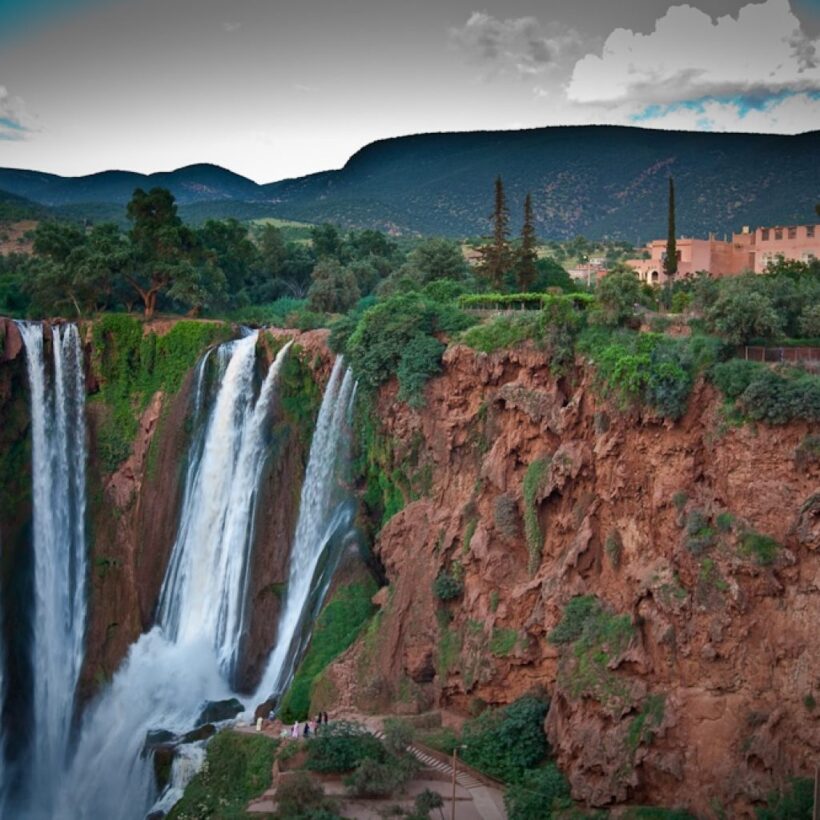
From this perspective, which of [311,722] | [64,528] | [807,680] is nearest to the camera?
[807,680]

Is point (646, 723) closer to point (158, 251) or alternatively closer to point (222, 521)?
point (222, 521)

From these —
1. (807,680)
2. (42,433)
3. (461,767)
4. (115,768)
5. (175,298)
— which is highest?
(175,298)

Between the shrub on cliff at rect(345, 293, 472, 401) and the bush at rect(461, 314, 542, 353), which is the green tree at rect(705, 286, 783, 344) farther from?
the shrub on cliff at rect(345, 293, 472, 401)

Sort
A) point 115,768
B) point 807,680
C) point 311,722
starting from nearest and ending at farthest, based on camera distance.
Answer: point 807,680, point 311,722, point 115,768

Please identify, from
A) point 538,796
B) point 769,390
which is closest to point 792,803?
point 538,796

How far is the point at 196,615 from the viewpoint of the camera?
35.8 m

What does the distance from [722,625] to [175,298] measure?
97.2 ft

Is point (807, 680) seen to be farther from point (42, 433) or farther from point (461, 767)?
point (42, 433)

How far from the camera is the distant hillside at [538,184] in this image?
81.4 m

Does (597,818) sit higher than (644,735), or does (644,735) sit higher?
(644,735)

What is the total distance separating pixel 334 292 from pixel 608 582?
25.6 meters

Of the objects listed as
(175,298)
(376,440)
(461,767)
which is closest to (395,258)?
(175,298)

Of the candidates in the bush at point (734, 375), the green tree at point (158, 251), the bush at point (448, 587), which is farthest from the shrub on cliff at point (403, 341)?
the green tree at point (158, 251)

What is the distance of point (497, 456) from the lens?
97.5ft
